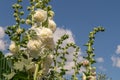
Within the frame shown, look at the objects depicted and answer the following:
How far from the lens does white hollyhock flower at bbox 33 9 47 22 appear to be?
4189 millimetres

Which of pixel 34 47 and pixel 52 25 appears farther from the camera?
pixel 52 25

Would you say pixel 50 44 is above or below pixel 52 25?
below

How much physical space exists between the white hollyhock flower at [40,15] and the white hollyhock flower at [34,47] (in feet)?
0.99

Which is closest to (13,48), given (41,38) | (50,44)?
(41,38)

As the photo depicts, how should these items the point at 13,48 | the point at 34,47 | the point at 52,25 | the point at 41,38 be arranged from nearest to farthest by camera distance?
the point at 34,47 < the point at 41,38 < the point at 52,25 < the point at 13,48

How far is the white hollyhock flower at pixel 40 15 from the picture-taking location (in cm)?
419

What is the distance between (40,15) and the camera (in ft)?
13.7

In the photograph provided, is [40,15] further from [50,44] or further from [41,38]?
[50,44]

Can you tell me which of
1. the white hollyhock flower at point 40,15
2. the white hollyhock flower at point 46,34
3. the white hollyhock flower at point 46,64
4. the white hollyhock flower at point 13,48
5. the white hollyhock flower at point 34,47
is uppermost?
the white hollyhock flower at point 40,15

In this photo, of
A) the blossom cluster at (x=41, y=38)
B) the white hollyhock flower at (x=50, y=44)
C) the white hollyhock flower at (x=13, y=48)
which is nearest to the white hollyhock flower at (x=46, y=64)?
the blossom cluster at (x=41, y=38)

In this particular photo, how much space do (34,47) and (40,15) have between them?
0.41m

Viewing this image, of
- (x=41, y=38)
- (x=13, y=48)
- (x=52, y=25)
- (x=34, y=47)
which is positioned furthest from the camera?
(x=13, y=48)

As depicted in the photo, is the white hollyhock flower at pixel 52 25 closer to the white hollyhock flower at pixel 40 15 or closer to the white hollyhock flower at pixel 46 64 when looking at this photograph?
the white hollyhock flower at pixel 40 15

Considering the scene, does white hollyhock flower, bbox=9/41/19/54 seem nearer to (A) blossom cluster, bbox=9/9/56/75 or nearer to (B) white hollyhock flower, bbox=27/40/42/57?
(A) blossom cluster, bbox=9/9/56/75
